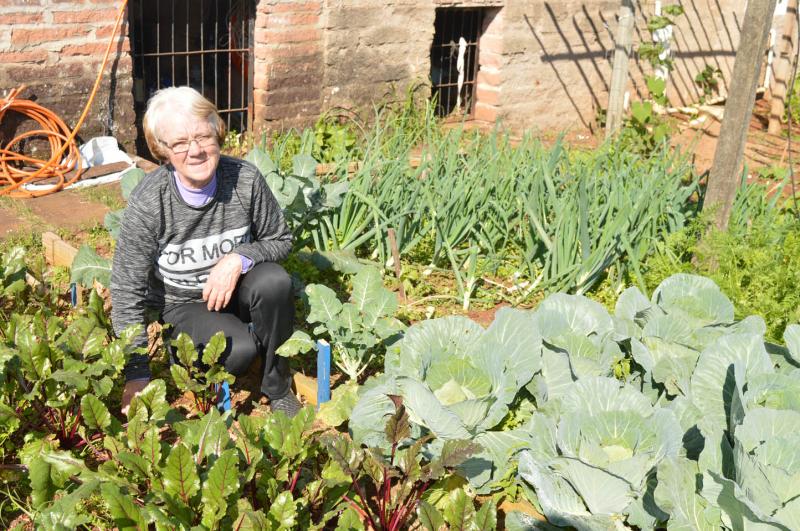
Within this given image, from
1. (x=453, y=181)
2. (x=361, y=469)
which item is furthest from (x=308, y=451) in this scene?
(x=453, y=181)

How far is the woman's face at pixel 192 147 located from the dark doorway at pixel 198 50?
3585 millimetres

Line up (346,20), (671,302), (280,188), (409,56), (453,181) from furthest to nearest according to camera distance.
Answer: (409,56) → (346,20) → (453,181) → (280,188) → (671,302)

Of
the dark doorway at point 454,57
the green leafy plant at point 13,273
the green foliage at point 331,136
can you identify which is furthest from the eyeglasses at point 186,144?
the dark doorway at point 454,57

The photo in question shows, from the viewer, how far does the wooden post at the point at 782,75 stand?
8.48 meters

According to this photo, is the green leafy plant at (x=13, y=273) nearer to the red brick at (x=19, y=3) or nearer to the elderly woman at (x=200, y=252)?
the elderly woman at (x=200, y=252)

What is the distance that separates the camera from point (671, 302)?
2717 mm

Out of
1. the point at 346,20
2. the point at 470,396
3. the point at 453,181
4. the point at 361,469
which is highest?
the point at 346,20

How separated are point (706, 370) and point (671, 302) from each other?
40 centimetres

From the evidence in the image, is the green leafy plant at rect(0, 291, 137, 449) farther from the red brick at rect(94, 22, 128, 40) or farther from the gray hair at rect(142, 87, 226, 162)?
the red brick at rect(94, 22, 128, 40)

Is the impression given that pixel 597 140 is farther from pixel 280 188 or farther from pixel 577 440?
pixel 577 440

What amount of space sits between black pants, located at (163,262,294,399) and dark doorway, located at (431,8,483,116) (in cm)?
502

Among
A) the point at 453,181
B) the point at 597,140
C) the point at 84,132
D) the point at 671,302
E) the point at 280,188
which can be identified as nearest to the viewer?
the point at 671,302

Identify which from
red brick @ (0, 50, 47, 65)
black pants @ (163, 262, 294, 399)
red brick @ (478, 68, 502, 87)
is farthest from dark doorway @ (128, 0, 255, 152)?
black pants @ (163, 262, 294, 399)

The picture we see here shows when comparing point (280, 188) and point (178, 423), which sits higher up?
point (280, 188)
